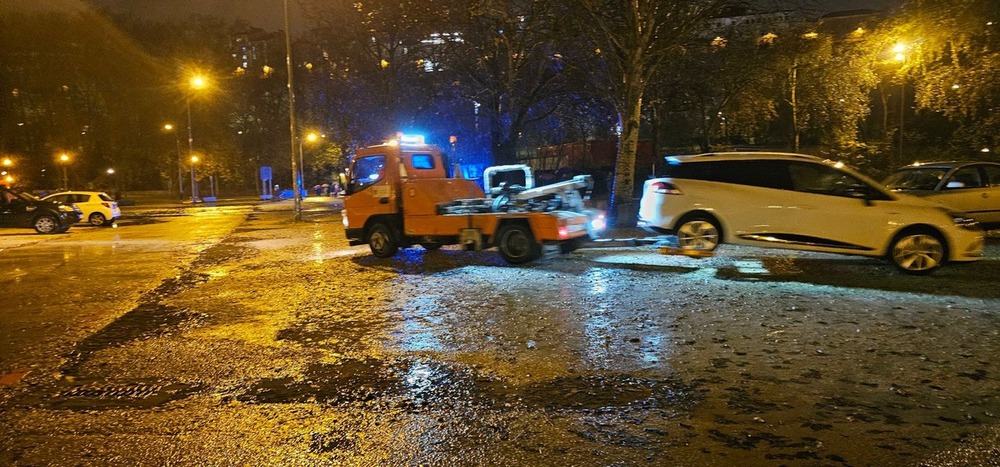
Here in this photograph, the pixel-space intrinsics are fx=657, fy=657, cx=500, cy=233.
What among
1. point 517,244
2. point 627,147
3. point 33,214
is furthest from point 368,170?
point 33,214

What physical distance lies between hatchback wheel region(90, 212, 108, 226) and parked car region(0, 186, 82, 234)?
88.7 inches

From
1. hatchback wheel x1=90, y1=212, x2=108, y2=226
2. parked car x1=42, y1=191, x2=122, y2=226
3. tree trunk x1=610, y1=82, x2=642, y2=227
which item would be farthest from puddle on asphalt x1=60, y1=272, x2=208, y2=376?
hatchback wheel x1=90, y1=212, x2=108, y2=226

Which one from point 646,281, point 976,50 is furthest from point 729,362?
point 976,50

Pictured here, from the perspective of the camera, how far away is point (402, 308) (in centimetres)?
868

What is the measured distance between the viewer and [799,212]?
33.7 ft

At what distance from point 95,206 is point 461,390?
25045mm

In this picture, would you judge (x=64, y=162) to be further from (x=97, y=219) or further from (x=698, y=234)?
(x=698, y=234)

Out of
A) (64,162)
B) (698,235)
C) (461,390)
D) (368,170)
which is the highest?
(64,162)

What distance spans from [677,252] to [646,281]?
6.90 ft

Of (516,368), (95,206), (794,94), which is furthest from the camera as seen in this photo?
(794,94)

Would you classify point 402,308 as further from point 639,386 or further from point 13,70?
point 13,70

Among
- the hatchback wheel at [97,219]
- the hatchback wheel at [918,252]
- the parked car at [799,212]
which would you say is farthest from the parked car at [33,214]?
the hatchback wheel at [918,252]

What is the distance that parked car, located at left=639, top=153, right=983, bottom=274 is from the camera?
9734 mm

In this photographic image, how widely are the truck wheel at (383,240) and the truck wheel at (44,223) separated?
619 inches
